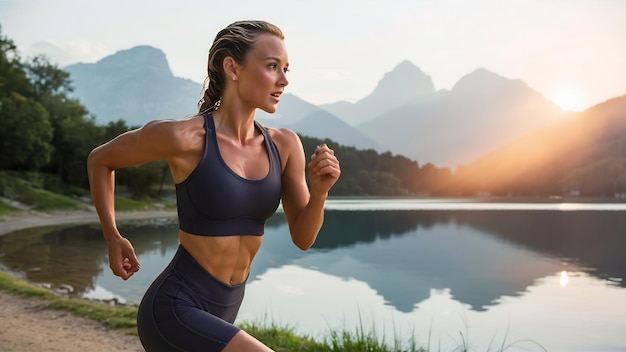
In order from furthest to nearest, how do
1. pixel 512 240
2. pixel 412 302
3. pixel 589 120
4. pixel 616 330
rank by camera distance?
pixel 589 120, pixel 512 240, pixel 412 302, pixel 616 330

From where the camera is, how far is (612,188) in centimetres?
14125

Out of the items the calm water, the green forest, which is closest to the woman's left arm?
the calm water

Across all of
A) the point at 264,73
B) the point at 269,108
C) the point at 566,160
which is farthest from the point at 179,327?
the point at 566,160

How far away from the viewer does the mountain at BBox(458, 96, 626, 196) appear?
14550cm

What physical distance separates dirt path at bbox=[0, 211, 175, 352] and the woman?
6.55 meters

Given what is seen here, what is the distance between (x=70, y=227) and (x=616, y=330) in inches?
1393

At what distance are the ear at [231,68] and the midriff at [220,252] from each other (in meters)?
0.71

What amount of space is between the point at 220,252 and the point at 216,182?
309mm

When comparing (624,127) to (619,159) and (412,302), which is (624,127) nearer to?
(619,159)

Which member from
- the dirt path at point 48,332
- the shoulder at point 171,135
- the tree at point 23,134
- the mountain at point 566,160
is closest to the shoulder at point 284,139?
the shoulder at point 171,135

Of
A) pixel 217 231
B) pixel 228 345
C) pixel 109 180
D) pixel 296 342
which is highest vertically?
pixel 109 180

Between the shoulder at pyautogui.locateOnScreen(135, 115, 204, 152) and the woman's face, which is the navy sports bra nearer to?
the shoulder at pyautogui.locateOnScreen(135, 115, 204, 152)

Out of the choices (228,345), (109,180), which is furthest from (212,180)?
(228,345)

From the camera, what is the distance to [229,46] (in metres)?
2.71
